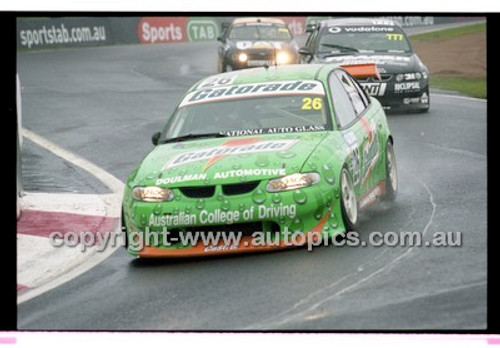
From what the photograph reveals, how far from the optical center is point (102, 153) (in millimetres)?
15734

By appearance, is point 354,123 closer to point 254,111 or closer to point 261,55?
point 254,111

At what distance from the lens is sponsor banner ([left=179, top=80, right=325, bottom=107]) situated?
10734 mm

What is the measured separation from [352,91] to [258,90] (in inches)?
45.3

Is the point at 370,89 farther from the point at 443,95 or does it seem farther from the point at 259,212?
the point at 259,212

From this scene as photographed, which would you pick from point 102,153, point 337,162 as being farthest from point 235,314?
point 102,153

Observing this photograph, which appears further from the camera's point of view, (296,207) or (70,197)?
(70,197)

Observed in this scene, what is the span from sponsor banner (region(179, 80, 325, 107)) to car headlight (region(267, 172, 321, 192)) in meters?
1.57

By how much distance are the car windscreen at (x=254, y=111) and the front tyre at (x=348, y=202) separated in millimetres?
747

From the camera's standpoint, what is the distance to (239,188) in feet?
30.2

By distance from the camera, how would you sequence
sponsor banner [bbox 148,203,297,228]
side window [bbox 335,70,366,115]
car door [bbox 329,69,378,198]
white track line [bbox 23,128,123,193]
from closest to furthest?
sponsor banner [bbox 148,203,297,228], car door [bbox 329,69,378,198], side window [bbox 335,70,366,115], white track line [bbox 23,128,123,193]

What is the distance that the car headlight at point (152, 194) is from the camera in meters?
9.34

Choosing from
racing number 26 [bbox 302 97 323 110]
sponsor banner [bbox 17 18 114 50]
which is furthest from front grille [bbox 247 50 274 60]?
racing number 26 [bbox 302 97 323 110]

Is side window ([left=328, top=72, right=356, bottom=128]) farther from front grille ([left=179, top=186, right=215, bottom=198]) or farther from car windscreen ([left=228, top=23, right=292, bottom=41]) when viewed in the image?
car windscreen ([left=228, top=23, right=292, bottom=41])
